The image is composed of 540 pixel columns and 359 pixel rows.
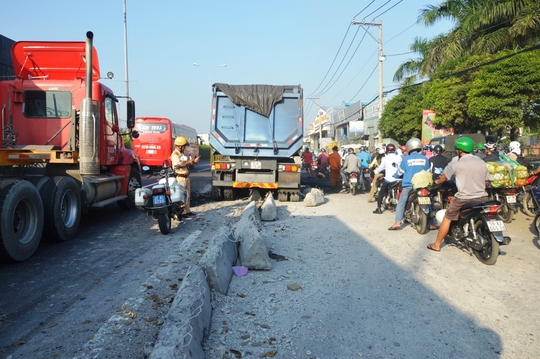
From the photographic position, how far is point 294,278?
5.24m

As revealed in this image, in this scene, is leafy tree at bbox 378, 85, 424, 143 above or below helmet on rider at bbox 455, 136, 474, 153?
above

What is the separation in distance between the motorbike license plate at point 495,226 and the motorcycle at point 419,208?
1.98 meters

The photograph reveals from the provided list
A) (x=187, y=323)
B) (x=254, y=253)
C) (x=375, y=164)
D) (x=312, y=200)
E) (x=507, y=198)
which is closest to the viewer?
(x=187, y=323)

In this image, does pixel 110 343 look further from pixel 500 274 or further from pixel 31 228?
pixel 500 274

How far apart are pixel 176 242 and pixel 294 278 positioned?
2.71 metres

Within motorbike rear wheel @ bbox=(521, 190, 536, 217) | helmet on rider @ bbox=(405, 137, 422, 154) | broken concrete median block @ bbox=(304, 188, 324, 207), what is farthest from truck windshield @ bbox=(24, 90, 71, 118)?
motorbike rear wheel @ bbox=(521, 190, 536, 217)

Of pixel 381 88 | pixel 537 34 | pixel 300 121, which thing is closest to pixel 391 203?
pixel 300 121

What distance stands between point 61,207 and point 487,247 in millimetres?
6288

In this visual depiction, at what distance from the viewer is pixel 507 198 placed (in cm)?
892

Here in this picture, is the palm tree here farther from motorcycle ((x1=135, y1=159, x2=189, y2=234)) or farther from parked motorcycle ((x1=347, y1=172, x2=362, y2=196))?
motorcycle ((x1=135, y1=159, x2=189, y2=234))

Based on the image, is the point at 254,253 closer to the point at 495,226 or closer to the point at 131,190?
the point at 495,226

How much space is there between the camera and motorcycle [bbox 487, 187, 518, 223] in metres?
8.91

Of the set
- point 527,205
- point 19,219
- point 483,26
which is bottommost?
point 527,205

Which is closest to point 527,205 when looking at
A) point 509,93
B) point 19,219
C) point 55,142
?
point 509,93
